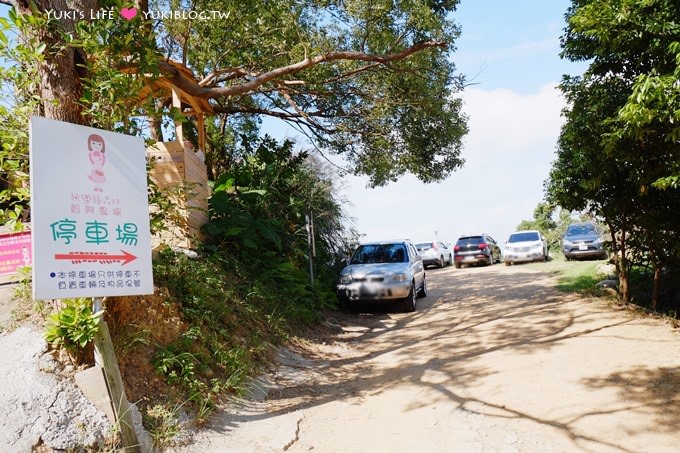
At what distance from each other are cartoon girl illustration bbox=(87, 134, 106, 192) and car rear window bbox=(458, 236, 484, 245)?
2223cm

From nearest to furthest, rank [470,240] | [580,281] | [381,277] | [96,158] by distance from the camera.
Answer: [96,158] → [381,277] → [580,281] → [470,240]

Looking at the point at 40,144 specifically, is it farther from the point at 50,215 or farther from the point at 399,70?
the point at 399,70

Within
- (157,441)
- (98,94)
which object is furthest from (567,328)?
(98,94)

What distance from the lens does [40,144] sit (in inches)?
150

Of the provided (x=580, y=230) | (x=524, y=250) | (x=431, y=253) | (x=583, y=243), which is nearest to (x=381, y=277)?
(x=583, y=243)

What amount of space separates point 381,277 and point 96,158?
8.23 m

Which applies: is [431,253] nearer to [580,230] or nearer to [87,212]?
[580,230]

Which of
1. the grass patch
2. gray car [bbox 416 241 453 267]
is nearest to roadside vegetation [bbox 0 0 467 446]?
the grass patch

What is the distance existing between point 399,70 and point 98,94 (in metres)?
7.37

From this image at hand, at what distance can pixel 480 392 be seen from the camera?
5.80 meters

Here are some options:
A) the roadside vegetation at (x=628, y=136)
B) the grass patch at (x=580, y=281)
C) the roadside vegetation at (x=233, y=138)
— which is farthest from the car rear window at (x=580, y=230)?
the roadside vegetation at (x=233, y=138)

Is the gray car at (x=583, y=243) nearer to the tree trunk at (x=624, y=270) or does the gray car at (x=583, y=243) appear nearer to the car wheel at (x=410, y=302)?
the tree trunk at (x=624, y=270)

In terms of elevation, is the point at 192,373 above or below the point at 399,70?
below

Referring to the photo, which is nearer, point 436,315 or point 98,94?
point 98,94
